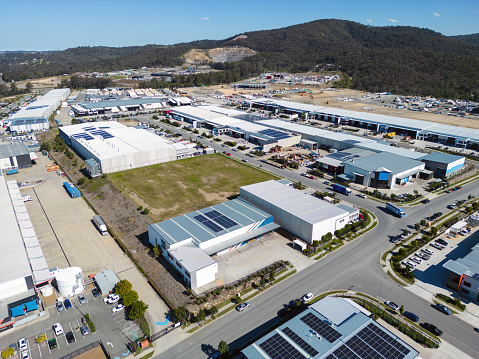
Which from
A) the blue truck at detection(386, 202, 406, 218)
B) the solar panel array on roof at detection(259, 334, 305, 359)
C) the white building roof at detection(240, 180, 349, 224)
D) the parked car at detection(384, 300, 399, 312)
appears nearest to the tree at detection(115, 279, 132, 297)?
the solar panel array on roof at detection(259, 334, 305, 359)

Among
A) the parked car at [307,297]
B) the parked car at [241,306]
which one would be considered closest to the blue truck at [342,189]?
the parked car at [307,297]

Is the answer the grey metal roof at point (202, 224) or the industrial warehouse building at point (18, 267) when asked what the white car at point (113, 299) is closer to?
the industrial warehouse building at point (18, 267)

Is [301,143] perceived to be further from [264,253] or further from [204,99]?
[204,99]

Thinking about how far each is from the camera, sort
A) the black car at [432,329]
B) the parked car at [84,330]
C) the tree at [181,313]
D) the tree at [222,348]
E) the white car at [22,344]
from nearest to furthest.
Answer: the tree at [222,348] < the white car at [22,344] < the black car at [432,329] < the parked car at [84,330] < the tree at [181,313]

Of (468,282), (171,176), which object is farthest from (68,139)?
(468,282)

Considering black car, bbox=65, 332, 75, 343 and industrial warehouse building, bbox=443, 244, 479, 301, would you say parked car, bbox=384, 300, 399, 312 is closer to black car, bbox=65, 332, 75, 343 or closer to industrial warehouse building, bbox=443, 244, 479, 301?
industrial warehouse building, bbox=443, 244, 479, 301
